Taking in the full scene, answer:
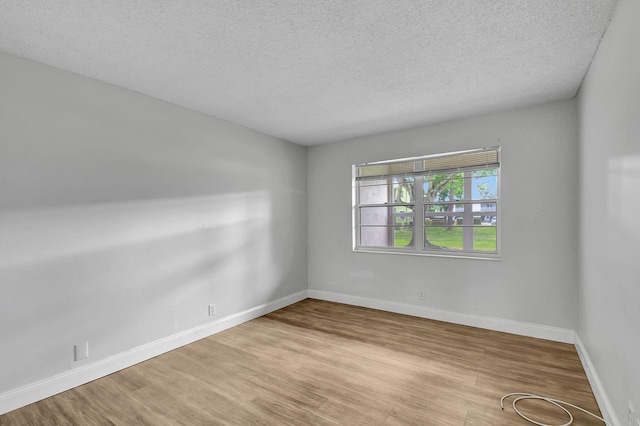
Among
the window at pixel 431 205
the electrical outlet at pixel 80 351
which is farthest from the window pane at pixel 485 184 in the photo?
the electrical outlet at pixel 80 351

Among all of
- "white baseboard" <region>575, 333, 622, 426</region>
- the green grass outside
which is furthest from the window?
"white baseboard" <region>575, 333, 622, 426</region>

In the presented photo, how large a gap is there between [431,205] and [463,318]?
4.80ft

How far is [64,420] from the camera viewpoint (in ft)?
6.72

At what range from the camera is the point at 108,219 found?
2.71m

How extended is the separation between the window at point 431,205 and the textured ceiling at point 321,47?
870 millimetres

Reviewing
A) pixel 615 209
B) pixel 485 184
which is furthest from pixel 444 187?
pixel 615 209

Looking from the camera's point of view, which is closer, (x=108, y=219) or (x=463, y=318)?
(x=108, y=219)

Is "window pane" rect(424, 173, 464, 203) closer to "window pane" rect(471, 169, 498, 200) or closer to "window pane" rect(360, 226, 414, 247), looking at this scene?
"window pane" rect(471, 169, 498, 200)

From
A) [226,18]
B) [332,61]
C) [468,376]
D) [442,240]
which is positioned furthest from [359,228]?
[226,18]

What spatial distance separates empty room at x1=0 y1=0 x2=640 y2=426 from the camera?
1.88m

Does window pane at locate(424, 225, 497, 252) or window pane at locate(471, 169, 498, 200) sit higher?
window pane at locate(471, 169, 498, 200)

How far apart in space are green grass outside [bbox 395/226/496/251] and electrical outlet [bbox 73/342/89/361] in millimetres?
3648

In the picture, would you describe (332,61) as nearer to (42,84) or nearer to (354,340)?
(42,84)

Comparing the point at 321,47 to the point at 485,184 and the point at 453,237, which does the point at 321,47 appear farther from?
the point at 453,237
